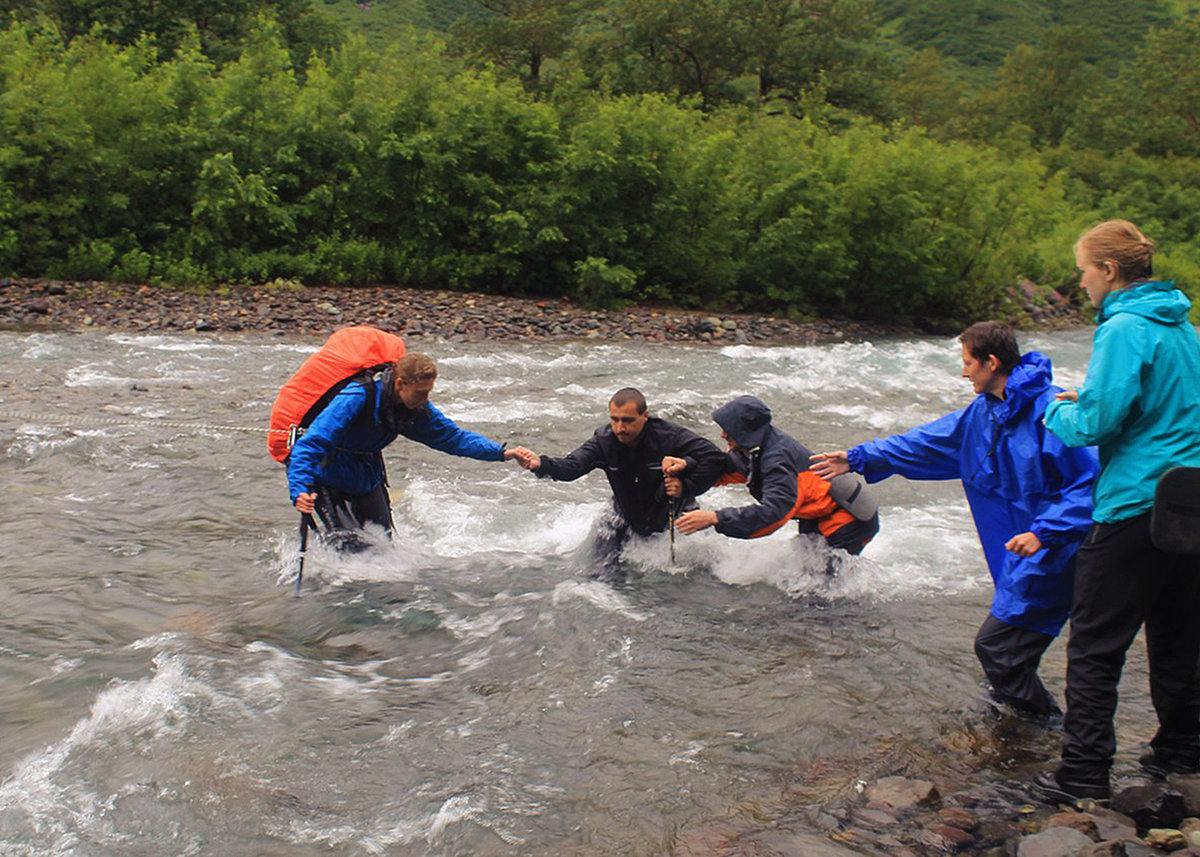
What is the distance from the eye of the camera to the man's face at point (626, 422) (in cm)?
671

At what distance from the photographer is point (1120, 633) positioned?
432 centimetres

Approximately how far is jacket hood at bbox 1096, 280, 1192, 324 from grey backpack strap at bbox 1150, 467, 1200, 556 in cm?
59

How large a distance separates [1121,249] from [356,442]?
15.2 ft

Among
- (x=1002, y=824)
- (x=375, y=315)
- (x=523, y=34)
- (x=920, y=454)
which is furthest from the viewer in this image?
(x=523, y=34)

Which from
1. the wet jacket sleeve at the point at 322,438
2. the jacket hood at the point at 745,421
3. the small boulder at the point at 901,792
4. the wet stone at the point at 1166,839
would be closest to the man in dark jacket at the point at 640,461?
the jacket hood at the point at 745,421

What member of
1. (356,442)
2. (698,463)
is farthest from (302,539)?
(698,463)

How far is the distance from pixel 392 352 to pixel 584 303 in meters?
17.7

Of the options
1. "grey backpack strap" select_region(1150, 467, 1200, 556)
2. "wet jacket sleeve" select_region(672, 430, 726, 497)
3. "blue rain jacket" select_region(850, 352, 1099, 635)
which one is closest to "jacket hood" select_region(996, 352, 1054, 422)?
"blue rain jacket" select_region(850, 352, 1099, 635)

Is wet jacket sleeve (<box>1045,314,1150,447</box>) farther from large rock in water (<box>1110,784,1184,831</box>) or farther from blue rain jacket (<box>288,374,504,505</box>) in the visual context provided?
blue rain jacket (<box>288,374,504,505</box>)

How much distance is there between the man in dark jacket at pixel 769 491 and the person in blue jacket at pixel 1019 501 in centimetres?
139

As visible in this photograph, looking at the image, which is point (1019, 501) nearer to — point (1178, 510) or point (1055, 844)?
point (1178, 510)

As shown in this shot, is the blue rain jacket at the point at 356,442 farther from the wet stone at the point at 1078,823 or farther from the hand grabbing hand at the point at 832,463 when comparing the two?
the wet stone at the point at 1078,823

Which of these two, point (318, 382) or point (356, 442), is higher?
point (318, 382)

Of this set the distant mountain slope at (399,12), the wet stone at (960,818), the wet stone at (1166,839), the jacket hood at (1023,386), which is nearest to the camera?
the wet stone at (1166,839)
